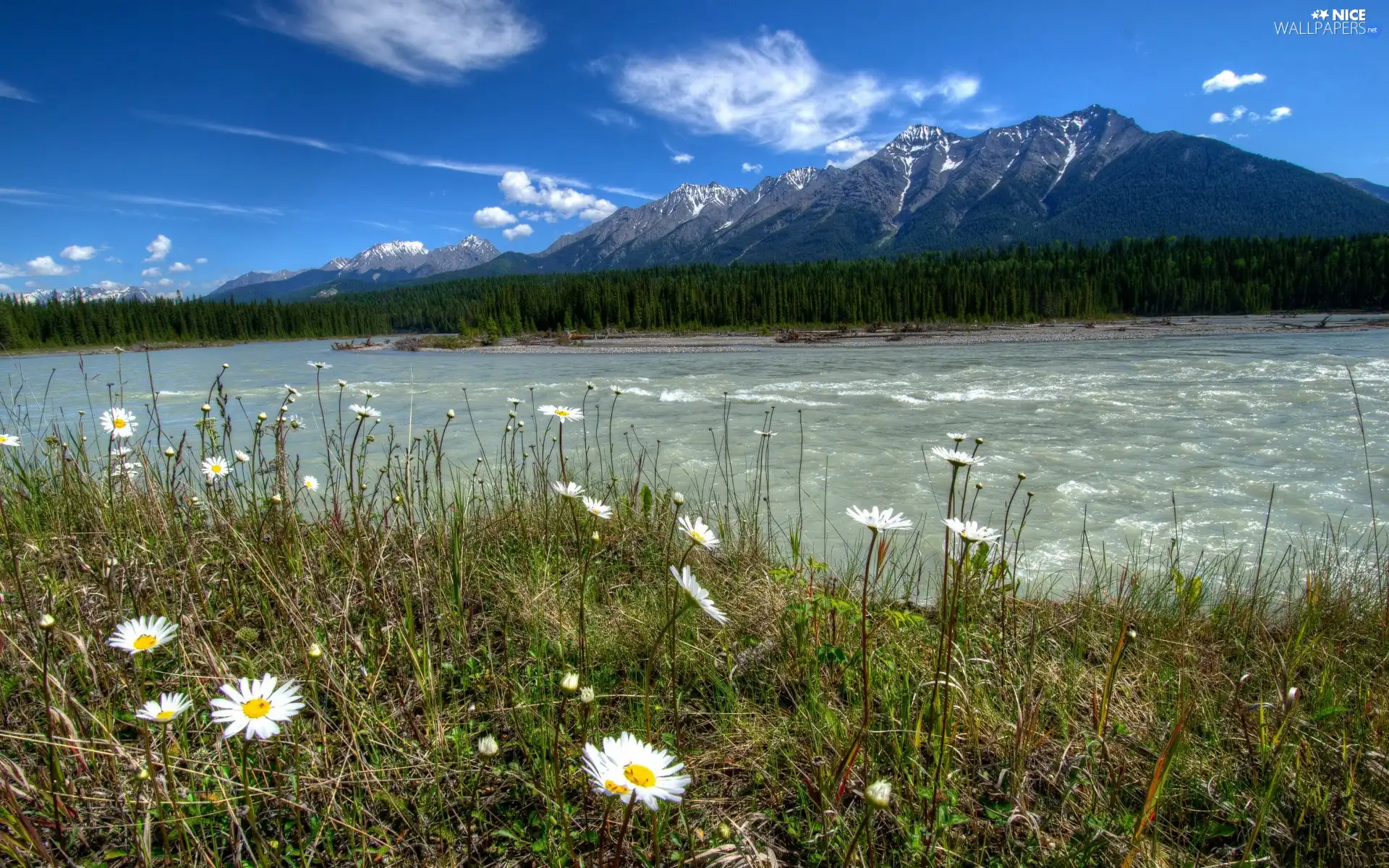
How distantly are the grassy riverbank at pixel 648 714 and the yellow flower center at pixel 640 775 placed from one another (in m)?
0.05

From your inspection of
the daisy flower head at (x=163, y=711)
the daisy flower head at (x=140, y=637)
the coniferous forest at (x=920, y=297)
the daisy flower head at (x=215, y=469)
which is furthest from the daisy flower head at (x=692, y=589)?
the coniferous forest at (x=920, y=297)

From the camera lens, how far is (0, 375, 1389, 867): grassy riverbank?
157 centimetres

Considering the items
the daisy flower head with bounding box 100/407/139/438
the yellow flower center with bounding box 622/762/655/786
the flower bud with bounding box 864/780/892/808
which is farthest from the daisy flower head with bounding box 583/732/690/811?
the daisy flower head with bounding box 100/407/139/438

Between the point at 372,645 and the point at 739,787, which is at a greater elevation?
the point at 372,645

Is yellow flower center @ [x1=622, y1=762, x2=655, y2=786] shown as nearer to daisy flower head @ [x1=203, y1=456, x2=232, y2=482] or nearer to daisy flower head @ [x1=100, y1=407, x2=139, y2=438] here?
daisy flower head @ [x1=203, y1=456, x2=232, y2=482]

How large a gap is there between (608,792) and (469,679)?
1515 mm

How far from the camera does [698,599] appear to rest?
129 centimetres

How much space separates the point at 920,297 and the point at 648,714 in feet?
195

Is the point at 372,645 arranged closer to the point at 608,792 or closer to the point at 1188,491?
the point at 608,792

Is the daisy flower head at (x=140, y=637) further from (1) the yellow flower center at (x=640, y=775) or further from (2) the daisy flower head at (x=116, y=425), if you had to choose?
(2) the daisy flower head at (x=116, y=425)

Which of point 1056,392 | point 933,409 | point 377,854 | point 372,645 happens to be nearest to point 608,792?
point 377,854

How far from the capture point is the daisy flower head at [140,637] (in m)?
1.33

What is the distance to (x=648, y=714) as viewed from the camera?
4.65ft

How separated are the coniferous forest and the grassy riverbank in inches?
2044
